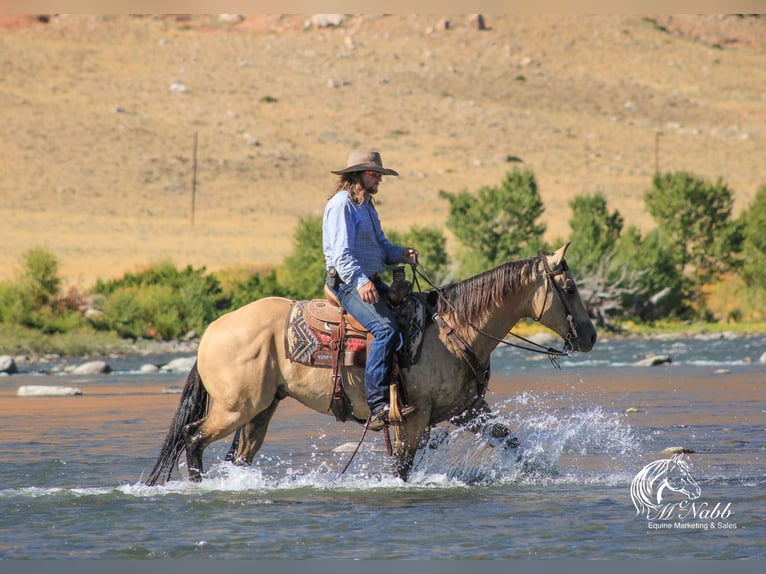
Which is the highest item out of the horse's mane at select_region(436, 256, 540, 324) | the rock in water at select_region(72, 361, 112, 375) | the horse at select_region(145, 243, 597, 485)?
the horse's mane at select_region(436, 256, 540, 324)

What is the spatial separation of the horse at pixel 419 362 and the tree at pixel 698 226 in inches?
1303

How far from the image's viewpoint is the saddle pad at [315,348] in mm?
9352

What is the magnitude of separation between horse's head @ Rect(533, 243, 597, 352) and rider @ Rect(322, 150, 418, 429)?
1076 millimetres

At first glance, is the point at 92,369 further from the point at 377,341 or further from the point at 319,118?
the point at 319,118

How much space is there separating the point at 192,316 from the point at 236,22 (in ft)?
265

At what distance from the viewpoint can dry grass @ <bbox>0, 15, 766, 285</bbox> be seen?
210 ft

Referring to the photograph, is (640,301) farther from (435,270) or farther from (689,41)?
(689,41)

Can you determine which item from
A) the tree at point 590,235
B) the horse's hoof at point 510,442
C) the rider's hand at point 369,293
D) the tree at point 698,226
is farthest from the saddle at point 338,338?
the tree at point 698,226

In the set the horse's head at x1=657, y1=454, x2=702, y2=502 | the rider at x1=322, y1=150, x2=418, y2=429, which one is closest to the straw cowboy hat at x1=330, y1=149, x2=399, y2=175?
the rider at x1=322, y1=150, x2=418, y2=429

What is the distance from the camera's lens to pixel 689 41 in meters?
111

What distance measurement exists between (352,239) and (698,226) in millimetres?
35907

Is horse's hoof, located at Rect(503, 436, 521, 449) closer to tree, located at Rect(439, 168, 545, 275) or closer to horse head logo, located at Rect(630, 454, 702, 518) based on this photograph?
horse head logo, located at Rect(630, 454, 702, 518)

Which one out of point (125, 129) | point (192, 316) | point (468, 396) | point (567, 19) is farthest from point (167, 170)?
point (468, 396)

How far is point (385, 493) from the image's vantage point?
30.8 feet
